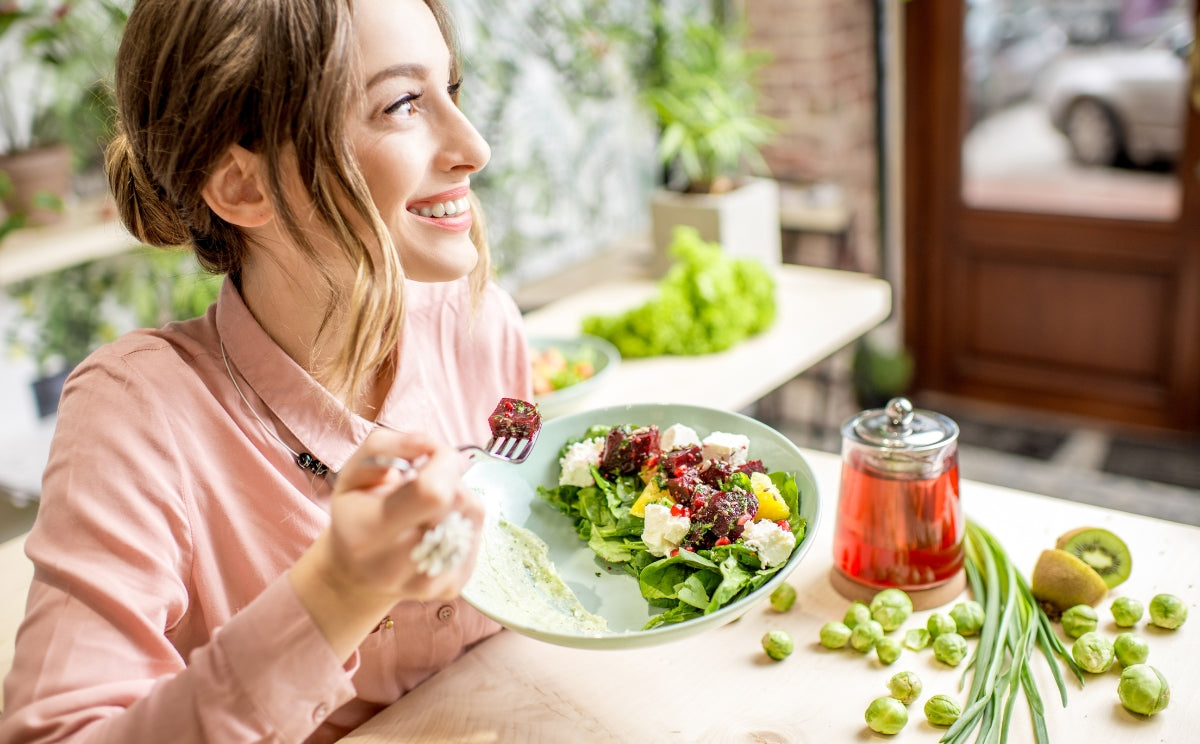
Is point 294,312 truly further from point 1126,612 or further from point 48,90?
point 48,90

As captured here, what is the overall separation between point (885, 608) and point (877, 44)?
304 centimetres

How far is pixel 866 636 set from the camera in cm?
113

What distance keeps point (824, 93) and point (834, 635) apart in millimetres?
2872

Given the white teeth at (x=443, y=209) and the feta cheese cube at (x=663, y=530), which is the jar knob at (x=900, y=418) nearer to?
the feta cheese cube at (x=663, y=530)

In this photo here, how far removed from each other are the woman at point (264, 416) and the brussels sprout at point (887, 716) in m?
0.47

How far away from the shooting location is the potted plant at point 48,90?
233cm

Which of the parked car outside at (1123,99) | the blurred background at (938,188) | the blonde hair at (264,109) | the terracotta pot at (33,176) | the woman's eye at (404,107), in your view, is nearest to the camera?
the blonde hair at (264,109)

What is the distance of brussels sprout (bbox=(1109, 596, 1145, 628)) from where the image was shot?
112 centimetres

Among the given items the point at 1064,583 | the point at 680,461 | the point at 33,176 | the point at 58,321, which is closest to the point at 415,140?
the point at 680,461

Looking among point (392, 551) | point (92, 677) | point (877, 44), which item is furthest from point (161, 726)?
point (877, 44)

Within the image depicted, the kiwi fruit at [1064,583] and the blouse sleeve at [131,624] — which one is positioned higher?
the blouse sleeve at [131,624]

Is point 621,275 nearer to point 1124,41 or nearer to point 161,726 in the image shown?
point 1124,41

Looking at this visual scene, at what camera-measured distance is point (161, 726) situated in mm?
829

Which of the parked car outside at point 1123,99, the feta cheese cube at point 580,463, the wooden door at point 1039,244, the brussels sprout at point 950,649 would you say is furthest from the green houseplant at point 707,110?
the brussels sprout at point 950,649
